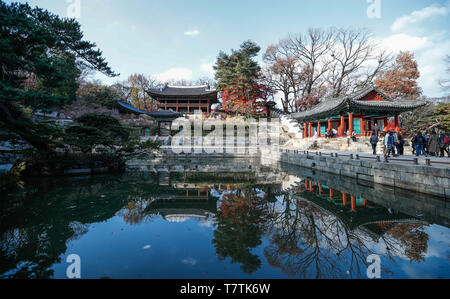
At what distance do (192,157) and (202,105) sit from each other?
52.5 ft

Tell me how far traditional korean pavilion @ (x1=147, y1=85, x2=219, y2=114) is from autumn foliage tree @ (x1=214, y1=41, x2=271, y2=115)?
14.8 ft

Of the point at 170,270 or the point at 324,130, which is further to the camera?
the point at 324,130

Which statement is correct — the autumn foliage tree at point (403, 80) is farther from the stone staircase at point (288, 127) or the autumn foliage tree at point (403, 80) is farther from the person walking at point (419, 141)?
the person walking at point (419, 141)

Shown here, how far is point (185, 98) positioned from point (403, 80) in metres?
29.8

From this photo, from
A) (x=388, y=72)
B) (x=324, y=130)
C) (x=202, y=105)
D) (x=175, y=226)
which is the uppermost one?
(x=388, y=72)

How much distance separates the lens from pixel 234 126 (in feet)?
84.8

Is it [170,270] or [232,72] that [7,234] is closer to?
[170,270]

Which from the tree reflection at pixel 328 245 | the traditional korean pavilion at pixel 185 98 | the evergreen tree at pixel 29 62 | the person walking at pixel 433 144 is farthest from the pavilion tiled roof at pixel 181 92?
the tree reflection at pixel 328 245

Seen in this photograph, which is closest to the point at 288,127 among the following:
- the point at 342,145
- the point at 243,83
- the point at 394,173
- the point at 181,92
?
the point at 243,83

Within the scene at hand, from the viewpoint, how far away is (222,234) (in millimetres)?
3820

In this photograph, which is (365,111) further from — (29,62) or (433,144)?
(29,62)

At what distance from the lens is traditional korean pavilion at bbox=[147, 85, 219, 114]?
31406 millimetres

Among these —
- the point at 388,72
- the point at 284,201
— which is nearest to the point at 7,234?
the point at 284,201

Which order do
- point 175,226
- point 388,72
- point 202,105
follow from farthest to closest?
point 202,105
point 388,72
point 175,226
